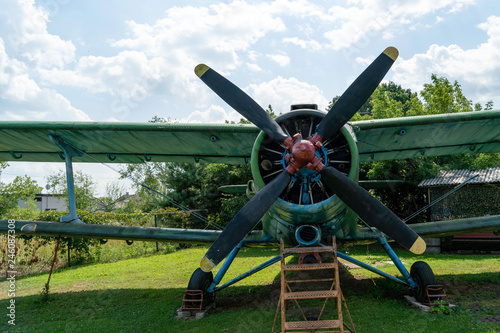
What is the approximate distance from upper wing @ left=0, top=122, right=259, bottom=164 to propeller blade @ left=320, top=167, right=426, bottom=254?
2.35 meters

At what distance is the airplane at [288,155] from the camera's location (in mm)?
4910

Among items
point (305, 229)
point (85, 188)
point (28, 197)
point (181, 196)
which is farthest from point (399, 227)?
point (85, 188)

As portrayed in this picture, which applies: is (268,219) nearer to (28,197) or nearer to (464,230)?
(464,230)

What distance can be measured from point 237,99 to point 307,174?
1.60 meters

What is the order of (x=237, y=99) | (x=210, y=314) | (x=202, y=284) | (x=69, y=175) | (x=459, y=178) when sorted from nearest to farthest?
1. (x=237, y=99)
2. (x=210, y=314)
3. (x=202, y=284)
4. (x=69, y=175)
5. (x=459, y=178)

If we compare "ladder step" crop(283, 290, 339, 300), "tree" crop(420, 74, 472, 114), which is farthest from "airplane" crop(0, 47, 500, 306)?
"tree" crop(420, 74, 472, 114)

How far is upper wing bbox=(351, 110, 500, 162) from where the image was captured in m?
6.76

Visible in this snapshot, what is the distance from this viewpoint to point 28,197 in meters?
26.5

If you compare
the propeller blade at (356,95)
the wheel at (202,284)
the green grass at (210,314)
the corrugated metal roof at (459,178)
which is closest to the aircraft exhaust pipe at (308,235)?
the green grass at (210,314)

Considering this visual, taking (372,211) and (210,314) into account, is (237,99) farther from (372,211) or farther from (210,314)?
(210,314)

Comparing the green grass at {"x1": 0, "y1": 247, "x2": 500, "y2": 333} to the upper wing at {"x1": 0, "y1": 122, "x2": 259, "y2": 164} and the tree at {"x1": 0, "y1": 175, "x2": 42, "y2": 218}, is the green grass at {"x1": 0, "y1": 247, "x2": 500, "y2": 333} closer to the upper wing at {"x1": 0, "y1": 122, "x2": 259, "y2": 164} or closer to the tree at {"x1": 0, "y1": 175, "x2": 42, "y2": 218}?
the upper wing at {"x1": 0, "y1": 122, "x2": 259, "y2": 164}

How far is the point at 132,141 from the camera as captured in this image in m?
7.73

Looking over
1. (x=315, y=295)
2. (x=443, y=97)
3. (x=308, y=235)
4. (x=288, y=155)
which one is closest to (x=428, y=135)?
(x=308, y=235)

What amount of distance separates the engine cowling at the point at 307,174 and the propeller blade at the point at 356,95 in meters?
0.41
